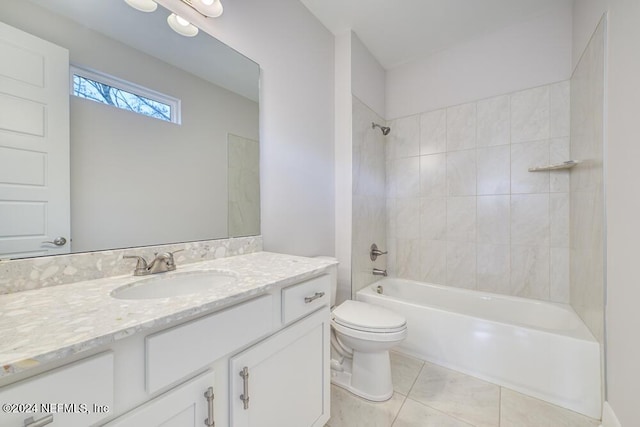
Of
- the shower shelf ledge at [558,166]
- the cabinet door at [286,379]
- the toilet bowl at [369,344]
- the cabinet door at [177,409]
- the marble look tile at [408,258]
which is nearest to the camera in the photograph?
the cabinet door at [177,409]

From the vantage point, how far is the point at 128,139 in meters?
1.00

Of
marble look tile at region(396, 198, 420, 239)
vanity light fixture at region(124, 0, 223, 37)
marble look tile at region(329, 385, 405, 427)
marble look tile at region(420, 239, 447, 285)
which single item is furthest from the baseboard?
vanity light fixture at region(124, 0, 223, 37)

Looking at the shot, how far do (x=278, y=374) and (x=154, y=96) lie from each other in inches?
48.4

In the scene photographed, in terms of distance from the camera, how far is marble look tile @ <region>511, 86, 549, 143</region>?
1.93 m

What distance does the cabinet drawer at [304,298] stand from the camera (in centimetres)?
94

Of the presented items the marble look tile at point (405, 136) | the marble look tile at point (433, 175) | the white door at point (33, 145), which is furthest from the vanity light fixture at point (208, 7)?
the marble look tile at point (433, 175)

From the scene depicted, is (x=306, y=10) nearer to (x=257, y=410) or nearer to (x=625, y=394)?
(x=257, y=410)

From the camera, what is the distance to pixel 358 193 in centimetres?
217

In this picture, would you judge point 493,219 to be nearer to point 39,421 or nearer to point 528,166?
point 528,166

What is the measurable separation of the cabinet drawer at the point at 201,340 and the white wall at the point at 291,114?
76cm

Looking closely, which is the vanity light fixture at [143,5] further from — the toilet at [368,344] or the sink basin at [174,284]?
the toilet at [368,344]

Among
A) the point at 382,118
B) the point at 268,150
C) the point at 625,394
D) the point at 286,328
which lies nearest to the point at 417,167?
the point at 382,118

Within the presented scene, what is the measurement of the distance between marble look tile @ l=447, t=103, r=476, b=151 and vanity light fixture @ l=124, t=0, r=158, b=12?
2253mm

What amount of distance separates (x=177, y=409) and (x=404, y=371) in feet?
5.12
